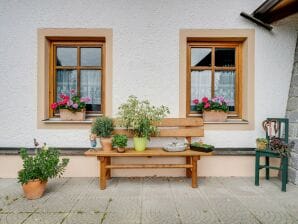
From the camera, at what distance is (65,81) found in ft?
19.6

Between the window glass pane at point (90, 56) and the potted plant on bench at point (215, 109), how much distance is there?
2.23 metres

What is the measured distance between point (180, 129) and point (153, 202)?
1.64 metres

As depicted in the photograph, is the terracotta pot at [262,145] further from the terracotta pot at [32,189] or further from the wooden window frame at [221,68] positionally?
the terracotta pot at [32,189]

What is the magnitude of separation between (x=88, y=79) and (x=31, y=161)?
2105 millimetres

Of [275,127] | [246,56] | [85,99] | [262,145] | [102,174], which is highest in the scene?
[246,56]

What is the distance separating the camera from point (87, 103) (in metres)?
5.93

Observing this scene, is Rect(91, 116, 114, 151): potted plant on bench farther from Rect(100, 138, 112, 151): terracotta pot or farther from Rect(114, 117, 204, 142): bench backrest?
Rect(114, 117, 204, 142): bench backrest

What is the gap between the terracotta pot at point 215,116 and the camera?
572cm

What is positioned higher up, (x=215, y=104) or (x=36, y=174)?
(x=215, y=104)

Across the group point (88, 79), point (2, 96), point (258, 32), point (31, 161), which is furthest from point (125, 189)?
point (258, 32)

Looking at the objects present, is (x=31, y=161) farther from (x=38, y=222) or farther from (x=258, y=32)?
(x=258, y=32)

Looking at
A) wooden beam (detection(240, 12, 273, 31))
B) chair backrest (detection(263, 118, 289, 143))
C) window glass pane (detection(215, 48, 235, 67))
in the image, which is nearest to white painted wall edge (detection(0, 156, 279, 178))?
chair backrest (detection(263, 118, 289, 143))

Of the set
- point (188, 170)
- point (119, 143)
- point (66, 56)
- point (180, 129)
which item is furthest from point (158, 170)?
point (66, 56)

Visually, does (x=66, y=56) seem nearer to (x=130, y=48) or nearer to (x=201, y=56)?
(x=130, y=48)
